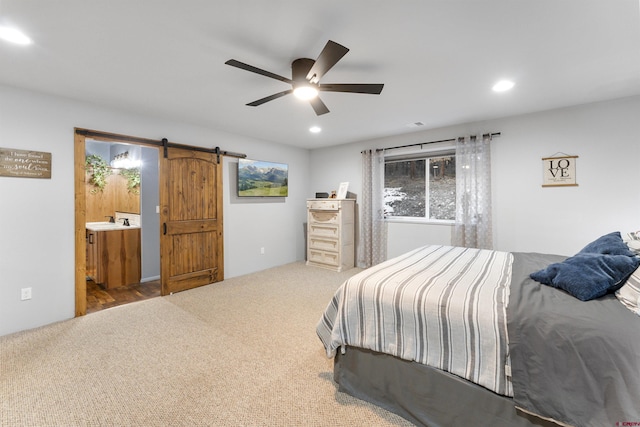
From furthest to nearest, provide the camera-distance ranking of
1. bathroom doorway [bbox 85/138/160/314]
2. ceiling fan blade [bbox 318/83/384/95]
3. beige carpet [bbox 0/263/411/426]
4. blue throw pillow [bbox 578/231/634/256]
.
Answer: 1. bathroom doorway [bbox 85/138/160/314]
2. ceiling fan blade [bbox 318/83/384/95]
3. blue throw pillow [bbox 578/231/634/256]
4. beige carpet [bbox 0/263/411/426]

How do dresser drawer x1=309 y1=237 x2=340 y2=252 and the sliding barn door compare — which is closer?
the sliding barn door

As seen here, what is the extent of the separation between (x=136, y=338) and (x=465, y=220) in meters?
4.29

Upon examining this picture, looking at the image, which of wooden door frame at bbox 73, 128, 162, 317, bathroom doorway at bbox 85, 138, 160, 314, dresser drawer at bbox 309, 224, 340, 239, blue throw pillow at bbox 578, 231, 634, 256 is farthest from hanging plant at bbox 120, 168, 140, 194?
blue throw pillow at bbox 578, 231, 634, 256

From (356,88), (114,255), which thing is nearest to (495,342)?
(356,88)

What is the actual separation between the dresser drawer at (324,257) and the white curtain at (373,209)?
1.94ft

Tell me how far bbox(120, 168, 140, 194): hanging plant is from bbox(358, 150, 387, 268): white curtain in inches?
160

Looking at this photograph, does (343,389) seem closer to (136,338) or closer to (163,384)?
(163,384)

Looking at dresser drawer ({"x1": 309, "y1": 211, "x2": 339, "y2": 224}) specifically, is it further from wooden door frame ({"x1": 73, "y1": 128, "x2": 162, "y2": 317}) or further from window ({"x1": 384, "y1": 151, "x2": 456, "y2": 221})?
wooden door frame ({"x1": 73, "y1": 128, "x2": 162, "y2": 317})

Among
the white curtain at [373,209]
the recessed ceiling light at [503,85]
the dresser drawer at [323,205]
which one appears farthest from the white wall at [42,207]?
the recessed ceiling light at [503,85]

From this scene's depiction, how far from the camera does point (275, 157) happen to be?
17.3ft

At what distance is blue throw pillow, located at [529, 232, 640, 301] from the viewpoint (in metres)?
1.52

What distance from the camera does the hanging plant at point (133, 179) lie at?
4.77 meters

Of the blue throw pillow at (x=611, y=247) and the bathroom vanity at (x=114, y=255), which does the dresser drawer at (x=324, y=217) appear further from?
the blue throw pillow at (x=611, y=247)

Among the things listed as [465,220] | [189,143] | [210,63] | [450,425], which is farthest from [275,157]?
[450,425]
